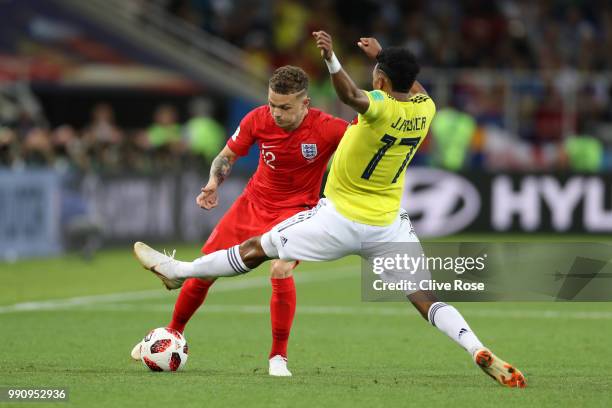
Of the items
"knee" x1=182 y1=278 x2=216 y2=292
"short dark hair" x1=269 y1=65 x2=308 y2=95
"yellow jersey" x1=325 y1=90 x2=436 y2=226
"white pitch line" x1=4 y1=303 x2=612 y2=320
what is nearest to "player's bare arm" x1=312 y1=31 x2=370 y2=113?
"yellow jersey" x1=325 y1=90 x2=436 y2=226

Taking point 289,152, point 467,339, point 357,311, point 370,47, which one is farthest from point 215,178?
point 357,311

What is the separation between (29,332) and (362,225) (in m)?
4.13

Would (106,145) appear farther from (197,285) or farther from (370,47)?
(370,47)

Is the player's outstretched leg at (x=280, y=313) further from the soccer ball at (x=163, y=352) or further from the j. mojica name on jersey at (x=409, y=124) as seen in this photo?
the j. mojica name on jersey at (x=409, y=124)

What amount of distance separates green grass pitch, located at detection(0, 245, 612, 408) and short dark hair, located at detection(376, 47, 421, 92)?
1925 mm

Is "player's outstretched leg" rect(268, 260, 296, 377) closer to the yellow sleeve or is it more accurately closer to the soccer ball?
the soccer ball

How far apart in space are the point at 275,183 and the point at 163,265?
1089 mm

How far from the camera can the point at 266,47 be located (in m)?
28.8

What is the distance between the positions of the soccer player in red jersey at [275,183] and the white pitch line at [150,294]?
172 inches

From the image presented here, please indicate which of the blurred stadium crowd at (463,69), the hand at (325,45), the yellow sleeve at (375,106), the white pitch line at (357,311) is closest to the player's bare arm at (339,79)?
the hand at (325,45)

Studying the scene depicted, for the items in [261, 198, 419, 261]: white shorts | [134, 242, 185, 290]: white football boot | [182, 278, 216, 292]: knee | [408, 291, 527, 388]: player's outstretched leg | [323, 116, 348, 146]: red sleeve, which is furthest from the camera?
[182, 278, 216, 292]: knee

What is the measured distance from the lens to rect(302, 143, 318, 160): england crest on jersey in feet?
30.2

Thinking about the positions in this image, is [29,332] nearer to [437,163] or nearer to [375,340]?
[375,340]

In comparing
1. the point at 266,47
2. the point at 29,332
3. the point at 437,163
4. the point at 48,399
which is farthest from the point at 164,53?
the point at 48,399
